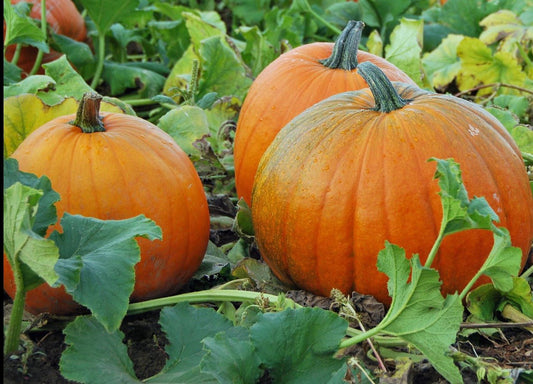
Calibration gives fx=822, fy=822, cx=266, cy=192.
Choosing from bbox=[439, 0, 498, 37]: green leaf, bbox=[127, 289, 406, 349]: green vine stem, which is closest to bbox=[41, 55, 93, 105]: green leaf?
bbox=[127, 289, 406, 349]: green vine stem

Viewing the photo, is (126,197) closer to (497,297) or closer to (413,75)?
(497,297)

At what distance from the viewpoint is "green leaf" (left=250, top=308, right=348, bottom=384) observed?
170cm

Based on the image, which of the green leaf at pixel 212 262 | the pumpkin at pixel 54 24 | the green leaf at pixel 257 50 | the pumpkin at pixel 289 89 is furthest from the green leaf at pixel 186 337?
the pumpkin at pixel 54 24

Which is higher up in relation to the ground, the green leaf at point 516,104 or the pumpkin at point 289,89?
the pumpkin at point 289,89

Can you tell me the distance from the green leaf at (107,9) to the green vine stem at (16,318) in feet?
7.64

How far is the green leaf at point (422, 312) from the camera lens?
5.66 feet

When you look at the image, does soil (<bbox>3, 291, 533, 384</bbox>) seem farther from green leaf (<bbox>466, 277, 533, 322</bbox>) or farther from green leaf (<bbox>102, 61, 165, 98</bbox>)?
green leaf (<bbox>102, 61, 165, 98</bbox>)

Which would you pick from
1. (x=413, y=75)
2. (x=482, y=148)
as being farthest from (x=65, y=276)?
(x=413, y=75)

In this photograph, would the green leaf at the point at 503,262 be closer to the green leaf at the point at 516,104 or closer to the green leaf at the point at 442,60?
the green leaf at the point at 516,104

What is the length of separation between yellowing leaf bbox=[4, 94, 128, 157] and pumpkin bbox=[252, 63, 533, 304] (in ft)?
2.52

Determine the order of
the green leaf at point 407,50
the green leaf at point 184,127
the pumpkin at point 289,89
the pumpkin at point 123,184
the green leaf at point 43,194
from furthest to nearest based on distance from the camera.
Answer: the green leaf at point 407,50, the green leaf at point 184,127, the pumpkin at point 289,89, the pumpkin at point 123,184, the green leaf at point 43,194

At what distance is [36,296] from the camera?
2125mm

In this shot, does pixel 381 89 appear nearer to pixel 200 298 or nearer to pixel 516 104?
pixel 200 298

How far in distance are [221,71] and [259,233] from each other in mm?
1473
